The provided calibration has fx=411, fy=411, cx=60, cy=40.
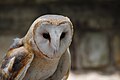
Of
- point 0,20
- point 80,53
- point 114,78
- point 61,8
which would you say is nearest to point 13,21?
point 0,20

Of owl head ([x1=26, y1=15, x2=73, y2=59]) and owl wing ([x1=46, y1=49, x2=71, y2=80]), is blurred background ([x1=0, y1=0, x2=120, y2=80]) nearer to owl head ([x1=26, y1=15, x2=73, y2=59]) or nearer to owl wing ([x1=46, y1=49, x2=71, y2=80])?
owl wing ([x1=46, y1=49, x2=71, y2=80])

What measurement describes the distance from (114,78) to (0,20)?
745 millimetres

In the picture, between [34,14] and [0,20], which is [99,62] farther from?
[0,20]

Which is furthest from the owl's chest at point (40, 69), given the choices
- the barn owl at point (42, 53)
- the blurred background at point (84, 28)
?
the blurred background at point (84, 28)

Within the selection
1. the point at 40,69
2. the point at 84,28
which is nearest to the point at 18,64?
the point at 40,69

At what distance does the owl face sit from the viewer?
90cm

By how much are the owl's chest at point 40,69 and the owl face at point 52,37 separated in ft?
0.17

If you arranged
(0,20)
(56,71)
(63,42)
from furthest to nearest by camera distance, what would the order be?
1. (0,20)
2. (56,71)
3. (63,42)

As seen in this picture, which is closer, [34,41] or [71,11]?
[34,41]

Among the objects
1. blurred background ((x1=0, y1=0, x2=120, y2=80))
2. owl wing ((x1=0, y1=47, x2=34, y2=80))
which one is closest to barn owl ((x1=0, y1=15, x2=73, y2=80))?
owl wing ((x1=0, y1=47, x2=34, y2=80))

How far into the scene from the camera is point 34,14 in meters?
2.39

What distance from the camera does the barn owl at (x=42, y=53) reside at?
0.91 meters

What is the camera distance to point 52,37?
899mm

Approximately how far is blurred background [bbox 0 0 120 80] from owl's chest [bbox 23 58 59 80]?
52.2 inches
